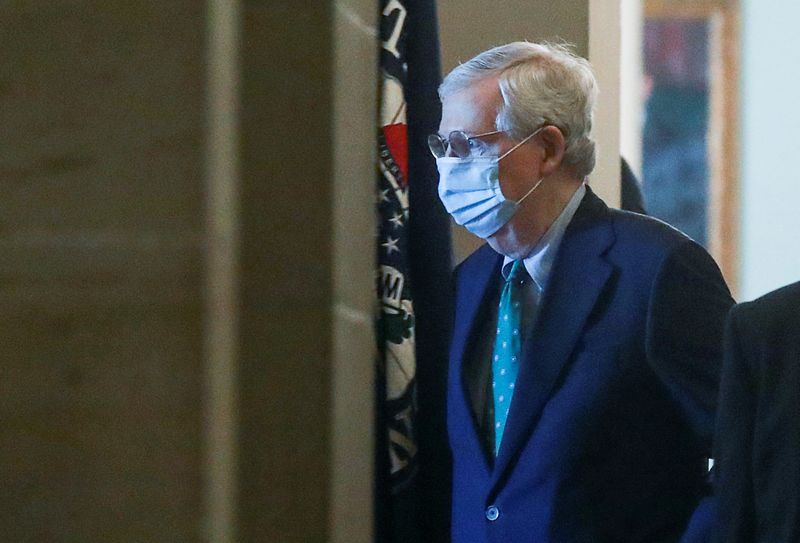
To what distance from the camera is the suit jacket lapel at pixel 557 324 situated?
2.09 metres

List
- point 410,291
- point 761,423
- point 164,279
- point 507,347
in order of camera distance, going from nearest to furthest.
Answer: point 164,279 → point 761,423 → point 410,291 → point 507,347

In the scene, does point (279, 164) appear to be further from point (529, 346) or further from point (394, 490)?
point (529, 346)

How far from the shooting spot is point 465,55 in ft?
10.3

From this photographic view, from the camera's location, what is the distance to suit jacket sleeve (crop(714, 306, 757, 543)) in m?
1.54

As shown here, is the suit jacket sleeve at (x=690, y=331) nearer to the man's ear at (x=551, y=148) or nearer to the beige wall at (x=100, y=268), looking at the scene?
the man's ear at (x=551, y=148)

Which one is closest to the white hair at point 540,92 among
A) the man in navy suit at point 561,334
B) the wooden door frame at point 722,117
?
the man in navy suit at point 561,334

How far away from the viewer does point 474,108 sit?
7.68 feet

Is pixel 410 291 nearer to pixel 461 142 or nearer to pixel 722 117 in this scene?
pixel 461 142

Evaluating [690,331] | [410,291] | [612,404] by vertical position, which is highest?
[410,291]

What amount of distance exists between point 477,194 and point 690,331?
520 mm

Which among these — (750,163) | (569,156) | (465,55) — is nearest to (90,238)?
(569,156)

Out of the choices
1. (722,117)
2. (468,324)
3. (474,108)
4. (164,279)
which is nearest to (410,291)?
(468,324)

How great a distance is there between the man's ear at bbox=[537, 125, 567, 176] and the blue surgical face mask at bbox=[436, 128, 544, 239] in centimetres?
2

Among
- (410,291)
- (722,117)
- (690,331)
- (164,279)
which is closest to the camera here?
(164,279)
